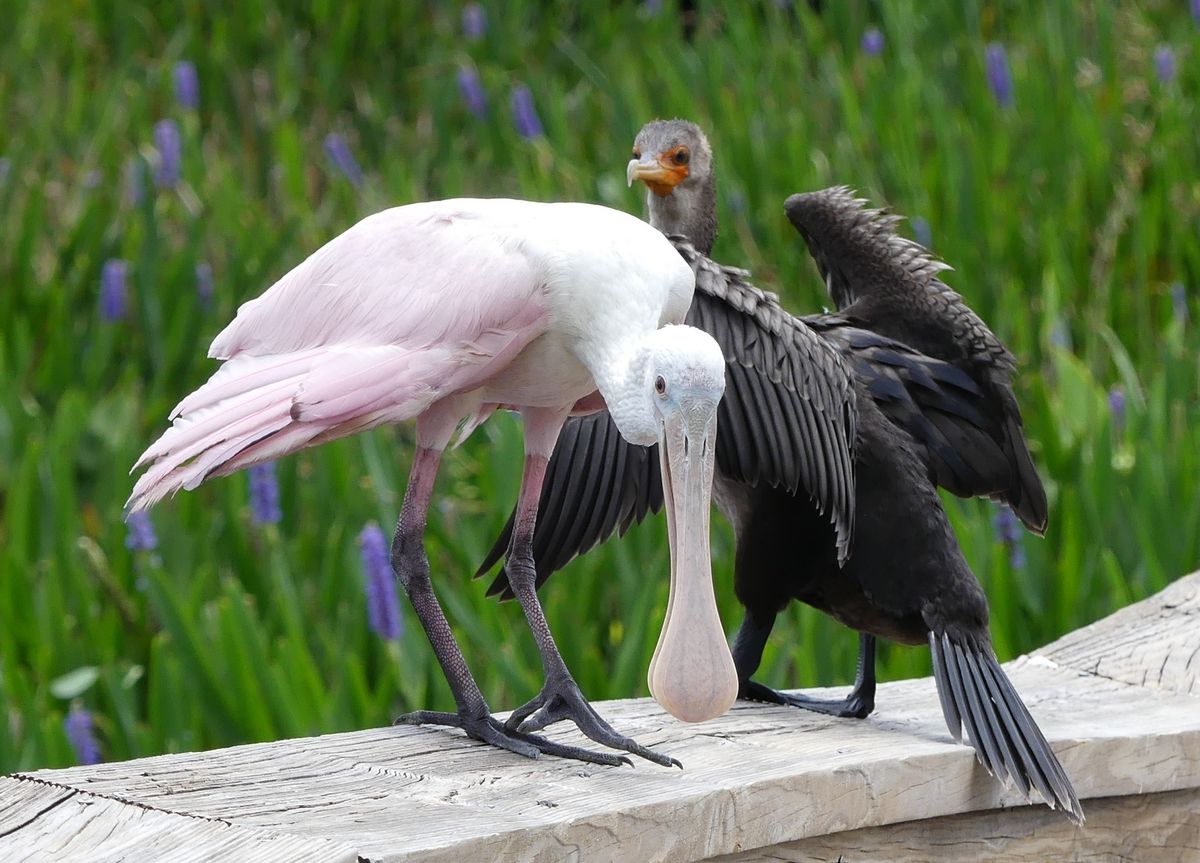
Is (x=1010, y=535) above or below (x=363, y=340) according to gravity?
below

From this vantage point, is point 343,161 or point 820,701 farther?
point 343,161

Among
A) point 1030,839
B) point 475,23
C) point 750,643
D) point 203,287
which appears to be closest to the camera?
point 1030,839

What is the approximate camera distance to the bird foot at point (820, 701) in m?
1.86

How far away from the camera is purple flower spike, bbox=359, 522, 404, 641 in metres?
2.07

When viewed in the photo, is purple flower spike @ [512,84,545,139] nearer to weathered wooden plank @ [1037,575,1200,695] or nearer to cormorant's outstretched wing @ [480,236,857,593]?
weathered wooden plank @ [1037,575,1200,695]

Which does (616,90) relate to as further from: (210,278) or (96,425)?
(96,425)

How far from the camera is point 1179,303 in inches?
132

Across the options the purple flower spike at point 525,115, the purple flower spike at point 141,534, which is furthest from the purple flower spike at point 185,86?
the purple flower spike at point 141,534

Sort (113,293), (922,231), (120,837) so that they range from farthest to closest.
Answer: (922,231) → (113,293) → (120,837)

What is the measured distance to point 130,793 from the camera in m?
1.39

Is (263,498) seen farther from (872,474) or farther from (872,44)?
(872,44)

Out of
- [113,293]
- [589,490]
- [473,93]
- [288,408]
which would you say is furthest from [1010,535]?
[473,93]

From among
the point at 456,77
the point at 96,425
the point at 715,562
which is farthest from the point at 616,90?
the point at 715,562

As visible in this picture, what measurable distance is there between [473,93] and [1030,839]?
125 inches
